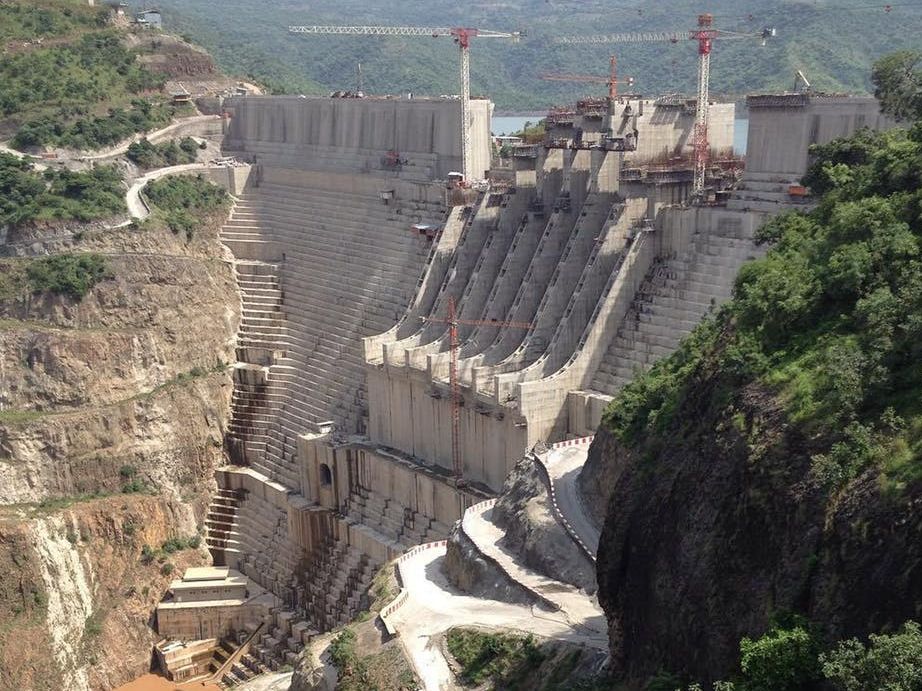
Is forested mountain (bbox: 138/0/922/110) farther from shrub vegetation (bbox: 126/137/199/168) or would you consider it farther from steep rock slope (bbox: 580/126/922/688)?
steep rock slope (bbox: 580/126/922/688)

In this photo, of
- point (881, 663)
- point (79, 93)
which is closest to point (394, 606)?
point (881, 663)

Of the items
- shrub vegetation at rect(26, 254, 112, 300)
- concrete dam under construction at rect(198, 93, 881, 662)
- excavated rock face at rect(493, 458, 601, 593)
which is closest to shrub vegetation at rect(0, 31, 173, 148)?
concrete dam under construction at rect(198, 93, 881, 662)

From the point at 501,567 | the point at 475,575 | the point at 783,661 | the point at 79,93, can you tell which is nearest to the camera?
the point at 783,661

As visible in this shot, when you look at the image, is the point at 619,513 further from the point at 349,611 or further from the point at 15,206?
the point at 15,206

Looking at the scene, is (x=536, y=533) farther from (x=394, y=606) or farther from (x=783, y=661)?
(x=783, y=661)

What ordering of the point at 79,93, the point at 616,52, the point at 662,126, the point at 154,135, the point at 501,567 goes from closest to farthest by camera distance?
the point at 501,567 → the point at 662,126 → the point at 154,135 → the point at 79,93 → the point at 616,52

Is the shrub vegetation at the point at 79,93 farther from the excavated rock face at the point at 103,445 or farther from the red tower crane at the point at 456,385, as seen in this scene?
the red tower crane at the point at 456,385

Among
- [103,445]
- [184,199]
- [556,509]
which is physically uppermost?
[184,199]

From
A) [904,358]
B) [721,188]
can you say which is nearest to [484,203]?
[721,188]
